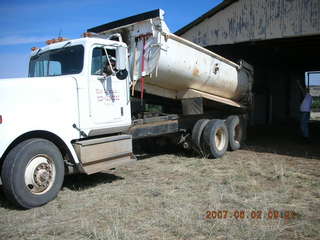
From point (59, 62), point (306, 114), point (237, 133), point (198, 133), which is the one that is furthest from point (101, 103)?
point (306, 114)

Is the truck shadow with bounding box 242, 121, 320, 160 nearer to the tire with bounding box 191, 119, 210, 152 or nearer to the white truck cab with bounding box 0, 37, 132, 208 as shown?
the tire with bounding box 191, 119, 210, 152

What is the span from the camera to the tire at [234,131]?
376 inches

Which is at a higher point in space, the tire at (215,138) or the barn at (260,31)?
the barn at (260,31)

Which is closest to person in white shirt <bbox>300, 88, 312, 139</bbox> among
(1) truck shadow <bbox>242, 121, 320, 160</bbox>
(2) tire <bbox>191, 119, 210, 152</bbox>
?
(1) truck shadow <bbox>242, 121, 320, 160</bbox>

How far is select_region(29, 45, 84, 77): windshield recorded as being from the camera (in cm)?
575

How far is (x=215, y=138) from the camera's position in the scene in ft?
28.5

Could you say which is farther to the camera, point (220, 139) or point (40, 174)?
point (220, 139)

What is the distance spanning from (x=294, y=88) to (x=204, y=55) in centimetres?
1547

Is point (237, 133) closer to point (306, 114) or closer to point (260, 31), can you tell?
point (306, 114)

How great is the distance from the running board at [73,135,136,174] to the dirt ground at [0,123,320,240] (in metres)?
0.44

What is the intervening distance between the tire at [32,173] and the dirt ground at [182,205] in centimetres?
19

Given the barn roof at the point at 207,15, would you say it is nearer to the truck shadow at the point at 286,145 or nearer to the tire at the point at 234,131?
the tire at the point at 234,131
